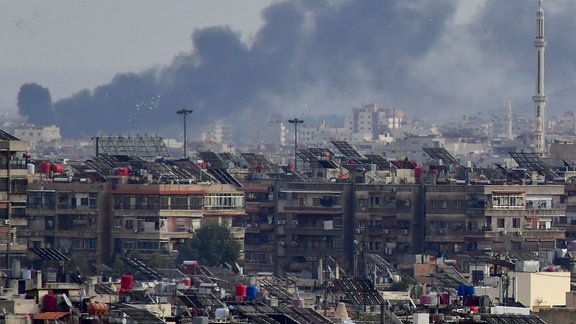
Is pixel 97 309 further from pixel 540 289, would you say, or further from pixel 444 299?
pixel 540 289

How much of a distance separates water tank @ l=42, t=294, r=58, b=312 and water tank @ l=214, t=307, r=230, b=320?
2811 mm

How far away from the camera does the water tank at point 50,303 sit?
55.6 meters

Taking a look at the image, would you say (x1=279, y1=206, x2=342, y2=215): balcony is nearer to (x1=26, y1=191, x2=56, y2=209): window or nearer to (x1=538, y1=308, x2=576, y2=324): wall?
(x1=26, y1=191, x2=56, y2=209): window

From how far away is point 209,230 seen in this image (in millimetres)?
96312

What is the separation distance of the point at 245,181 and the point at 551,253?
73.3 feet

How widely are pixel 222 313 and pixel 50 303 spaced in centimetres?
305

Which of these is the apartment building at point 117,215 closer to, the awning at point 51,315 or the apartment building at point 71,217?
the apartment building at point 71,217

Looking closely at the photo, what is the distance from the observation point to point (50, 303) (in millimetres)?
55906

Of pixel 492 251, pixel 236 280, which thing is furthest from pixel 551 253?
pixel 236 280

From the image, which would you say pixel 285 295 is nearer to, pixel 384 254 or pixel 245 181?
pixel 384 254

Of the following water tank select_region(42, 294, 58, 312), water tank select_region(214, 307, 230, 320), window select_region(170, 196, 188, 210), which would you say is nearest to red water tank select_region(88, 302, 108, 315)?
water tank select_region(42, 294, 58, 312)

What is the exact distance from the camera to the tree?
310 ft

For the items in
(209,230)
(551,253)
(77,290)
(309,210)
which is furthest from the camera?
(309,210)

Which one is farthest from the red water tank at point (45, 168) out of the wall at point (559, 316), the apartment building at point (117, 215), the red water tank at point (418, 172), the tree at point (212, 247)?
the wall at point (559, 316)
